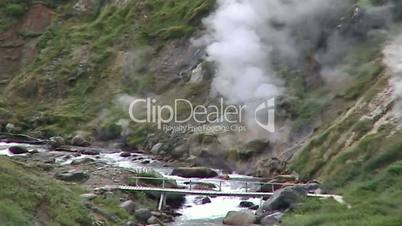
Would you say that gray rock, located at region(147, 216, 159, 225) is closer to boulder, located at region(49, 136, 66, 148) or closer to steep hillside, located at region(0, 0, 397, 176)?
steep hillside, located at region(0, 0, 397, 176)

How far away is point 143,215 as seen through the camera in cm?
3058

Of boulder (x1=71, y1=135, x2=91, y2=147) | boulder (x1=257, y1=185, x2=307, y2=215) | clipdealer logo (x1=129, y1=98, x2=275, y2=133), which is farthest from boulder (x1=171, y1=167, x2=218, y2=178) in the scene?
boulder (x1=71, y1=135, x2=91, y2=147)

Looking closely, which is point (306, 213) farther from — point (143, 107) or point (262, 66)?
point (143, 107)

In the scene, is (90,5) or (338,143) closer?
(338,143)

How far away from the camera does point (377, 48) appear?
41594mm

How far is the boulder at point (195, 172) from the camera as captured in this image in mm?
39875

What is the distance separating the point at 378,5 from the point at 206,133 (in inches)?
517

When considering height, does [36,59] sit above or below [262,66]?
above

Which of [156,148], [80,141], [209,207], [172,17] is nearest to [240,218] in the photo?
[209,207]

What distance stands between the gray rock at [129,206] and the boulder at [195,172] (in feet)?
27.8

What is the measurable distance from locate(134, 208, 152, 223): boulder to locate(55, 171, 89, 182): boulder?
6.31m

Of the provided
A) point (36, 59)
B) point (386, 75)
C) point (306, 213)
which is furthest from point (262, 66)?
point (36, 59)

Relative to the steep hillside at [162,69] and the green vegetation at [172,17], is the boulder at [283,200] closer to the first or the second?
the steep hillside at [162,69]

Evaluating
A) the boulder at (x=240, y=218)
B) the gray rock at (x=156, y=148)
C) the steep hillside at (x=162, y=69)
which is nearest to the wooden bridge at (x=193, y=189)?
the steep hillside at (x=162, y=69)
